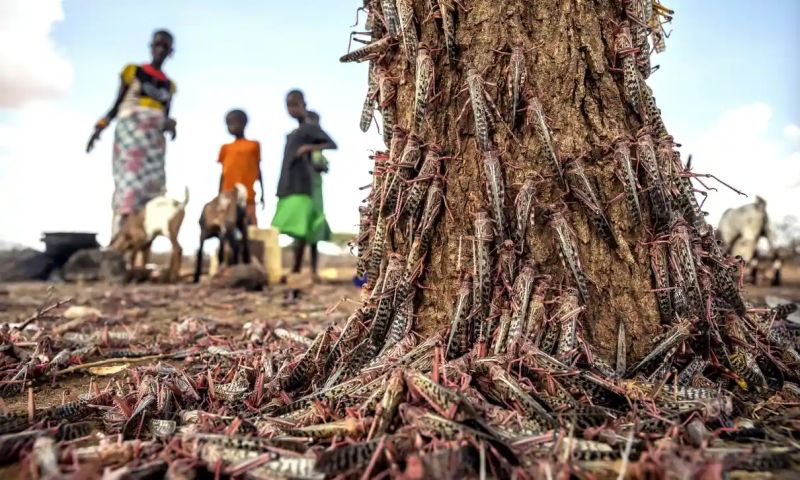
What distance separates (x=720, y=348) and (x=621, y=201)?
2.38 feet

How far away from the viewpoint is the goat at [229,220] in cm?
1058

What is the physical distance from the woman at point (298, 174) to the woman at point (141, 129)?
2398mm

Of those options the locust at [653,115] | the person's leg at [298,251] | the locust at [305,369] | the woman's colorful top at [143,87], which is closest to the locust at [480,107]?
the locust at [653,115]

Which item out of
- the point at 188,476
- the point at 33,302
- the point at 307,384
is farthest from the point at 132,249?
the point at 188,476

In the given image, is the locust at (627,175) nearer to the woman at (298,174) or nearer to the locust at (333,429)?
the locust at (333,429)

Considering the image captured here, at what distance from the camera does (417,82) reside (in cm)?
237

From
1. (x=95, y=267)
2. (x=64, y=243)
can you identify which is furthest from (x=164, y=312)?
(x=64, y=243)

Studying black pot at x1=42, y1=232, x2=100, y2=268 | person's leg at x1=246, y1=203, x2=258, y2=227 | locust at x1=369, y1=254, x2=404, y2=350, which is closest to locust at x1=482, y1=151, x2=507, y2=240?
locust at x1=369, y1=254, x2=404, y2=350

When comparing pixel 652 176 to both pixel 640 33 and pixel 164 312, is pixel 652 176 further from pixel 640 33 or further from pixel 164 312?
pixel 164 312

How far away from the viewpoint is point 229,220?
417 inches

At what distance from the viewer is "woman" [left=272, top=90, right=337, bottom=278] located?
1065 centimetres

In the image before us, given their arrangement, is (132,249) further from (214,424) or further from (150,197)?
(214,424)

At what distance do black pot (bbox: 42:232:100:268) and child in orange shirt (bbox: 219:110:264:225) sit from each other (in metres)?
3.99

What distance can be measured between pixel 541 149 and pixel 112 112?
10460mm
